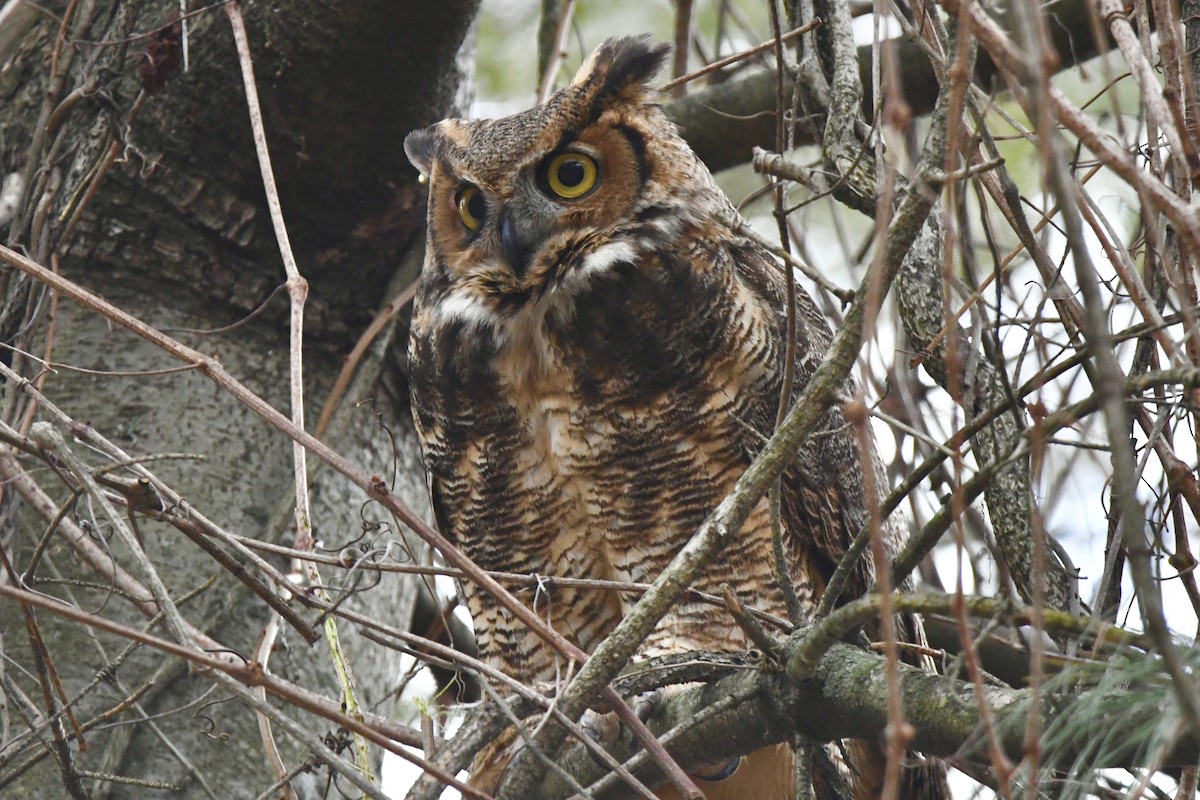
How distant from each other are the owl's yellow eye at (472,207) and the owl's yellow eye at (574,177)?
15 centimetres

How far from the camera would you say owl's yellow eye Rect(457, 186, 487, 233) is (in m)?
2.57

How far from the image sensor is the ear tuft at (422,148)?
8.44 ft

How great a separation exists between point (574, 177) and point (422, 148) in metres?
0.32

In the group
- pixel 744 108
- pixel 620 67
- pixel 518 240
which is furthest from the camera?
pixel 744 108

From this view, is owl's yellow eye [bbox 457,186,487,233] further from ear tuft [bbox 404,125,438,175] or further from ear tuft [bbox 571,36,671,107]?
ear tuft [bbox 571,36,671,107]

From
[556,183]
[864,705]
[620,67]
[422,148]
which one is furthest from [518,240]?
[864,705]

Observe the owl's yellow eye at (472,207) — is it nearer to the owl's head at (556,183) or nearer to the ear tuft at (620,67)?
the owl's head at (556,183)

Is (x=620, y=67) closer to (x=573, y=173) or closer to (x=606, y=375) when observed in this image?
(x=573, y=173)

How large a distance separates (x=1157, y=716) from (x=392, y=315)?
1819 millimetres

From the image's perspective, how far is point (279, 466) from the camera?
8.25 ft

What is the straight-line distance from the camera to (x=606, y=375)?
2.27 m

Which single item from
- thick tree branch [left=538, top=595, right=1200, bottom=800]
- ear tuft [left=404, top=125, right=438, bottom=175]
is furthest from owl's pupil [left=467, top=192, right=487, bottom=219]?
thick tree branch [left=538, top=595, right=1200, bottom=800]

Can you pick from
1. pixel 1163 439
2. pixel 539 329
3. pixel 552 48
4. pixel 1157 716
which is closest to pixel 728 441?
pixel 539 329

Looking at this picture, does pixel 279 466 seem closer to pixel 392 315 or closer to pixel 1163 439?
pixel 392 315
